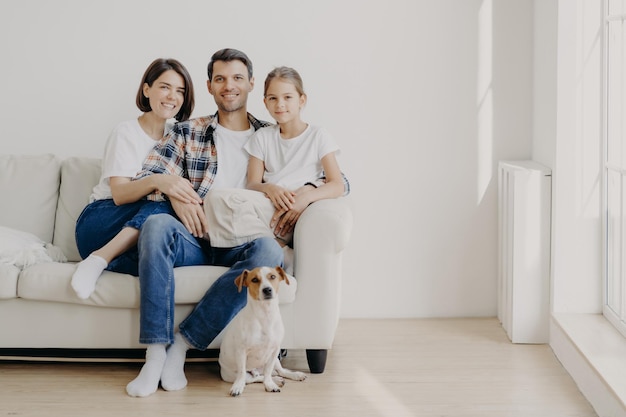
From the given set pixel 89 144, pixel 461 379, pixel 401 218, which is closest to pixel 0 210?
pixel 89 144

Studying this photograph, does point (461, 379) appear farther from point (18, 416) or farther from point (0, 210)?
point (0, 210)

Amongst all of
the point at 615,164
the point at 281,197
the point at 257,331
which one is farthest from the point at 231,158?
the point at 615,164

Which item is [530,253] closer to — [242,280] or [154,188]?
[242,280]

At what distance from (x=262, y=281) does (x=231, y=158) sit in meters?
0.75

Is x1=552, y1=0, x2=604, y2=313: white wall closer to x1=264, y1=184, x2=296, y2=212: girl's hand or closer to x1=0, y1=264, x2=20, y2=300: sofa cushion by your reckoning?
x1=264, y1=184, x2=296, y2=212: girl's hand

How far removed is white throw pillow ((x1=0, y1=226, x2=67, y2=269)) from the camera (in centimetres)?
300

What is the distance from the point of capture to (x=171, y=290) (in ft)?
9.34

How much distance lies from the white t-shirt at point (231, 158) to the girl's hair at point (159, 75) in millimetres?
161

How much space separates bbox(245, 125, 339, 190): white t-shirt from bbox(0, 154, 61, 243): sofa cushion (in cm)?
92

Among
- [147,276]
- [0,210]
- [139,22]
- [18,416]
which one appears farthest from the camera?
[139,22]

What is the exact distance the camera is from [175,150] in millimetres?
3238

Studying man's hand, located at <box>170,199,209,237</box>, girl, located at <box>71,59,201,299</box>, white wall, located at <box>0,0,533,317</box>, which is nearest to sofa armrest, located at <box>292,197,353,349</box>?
man's hand, located at <box>170,199,209,237</box>

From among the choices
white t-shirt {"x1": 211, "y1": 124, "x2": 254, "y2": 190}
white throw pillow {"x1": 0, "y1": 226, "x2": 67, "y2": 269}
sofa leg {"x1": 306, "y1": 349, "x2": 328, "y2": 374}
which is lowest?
sofa leg {"x1": 306, "y1": 349, "x2": 328, "y2": 374}

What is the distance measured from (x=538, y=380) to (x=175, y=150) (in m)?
1.61
